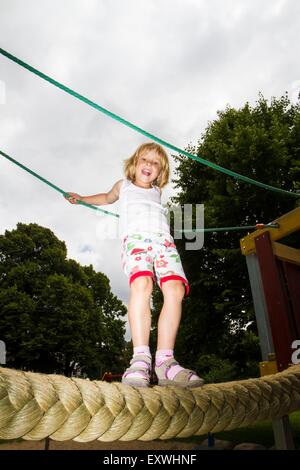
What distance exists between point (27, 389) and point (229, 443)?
8.71m

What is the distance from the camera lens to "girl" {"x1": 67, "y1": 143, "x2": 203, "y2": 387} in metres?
1.82

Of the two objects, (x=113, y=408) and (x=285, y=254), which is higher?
(x=285, y=254)

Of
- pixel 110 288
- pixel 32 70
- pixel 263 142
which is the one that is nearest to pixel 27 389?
pixel 32 70

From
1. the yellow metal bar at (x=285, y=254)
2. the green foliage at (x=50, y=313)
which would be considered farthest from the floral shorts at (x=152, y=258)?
the green foliage at (x=50, y=313)

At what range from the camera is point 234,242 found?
11547 millimetres

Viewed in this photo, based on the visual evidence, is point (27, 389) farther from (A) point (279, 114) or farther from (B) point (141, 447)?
(A) point (279, 114)

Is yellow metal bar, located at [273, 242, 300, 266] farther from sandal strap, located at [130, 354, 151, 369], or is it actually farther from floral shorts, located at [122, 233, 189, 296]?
sandal strap, located at [130, 354, 151, 369]

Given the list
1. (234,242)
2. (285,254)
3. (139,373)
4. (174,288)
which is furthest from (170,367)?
(234,242)

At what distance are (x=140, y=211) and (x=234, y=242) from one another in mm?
9538

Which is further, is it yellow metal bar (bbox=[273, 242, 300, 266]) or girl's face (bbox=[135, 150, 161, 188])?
yellow metal bar (bbox=[273, 242, 300, 266])

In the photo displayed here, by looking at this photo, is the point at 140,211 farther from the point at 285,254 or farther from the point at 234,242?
the point at 234,242

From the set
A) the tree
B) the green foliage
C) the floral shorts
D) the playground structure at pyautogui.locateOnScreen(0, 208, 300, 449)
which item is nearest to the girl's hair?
the floral shorts

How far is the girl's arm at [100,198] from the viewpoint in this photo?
9.05ft

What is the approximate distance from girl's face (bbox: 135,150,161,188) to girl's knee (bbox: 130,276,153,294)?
0.85m
